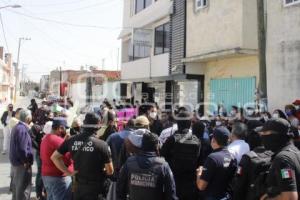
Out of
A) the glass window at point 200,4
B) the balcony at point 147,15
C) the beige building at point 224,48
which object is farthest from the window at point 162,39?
the glass window at point 200,4

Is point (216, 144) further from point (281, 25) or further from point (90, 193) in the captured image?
point (281, 25)

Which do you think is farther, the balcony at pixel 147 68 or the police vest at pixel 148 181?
the balcony at pixel 147 68

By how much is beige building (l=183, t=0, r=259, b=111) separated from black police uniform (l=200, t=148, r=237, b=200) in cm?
897

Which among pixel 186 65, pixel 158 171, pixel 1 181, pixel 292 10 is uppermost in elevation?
pixel 292 10

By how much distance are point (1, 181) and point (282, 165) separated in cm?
817

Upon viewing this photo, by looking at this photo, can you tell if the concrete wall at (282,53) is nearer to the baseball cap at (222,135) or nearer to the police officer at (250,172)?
the baseball cap at (222,135)

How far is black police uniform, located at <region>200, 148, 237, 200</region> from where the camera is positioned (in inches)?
185

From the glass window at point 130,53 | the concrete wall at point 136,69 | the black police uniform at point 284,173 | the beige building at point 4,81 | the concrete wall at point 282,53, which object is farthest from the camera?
the beige building at point 4,81

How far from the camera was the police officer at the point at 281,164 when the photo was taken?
326cm

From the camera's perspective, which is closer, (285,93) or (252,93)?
(285,93)

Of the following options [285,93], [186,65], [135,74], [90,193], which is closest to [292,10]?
[285,93]

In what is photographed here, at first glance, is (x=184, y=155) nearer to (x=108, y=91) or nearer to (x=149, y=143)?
(x=149, y=143)

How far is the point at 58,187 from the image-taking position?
6074 millimetres

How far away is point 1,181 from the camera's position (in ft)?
32.4
